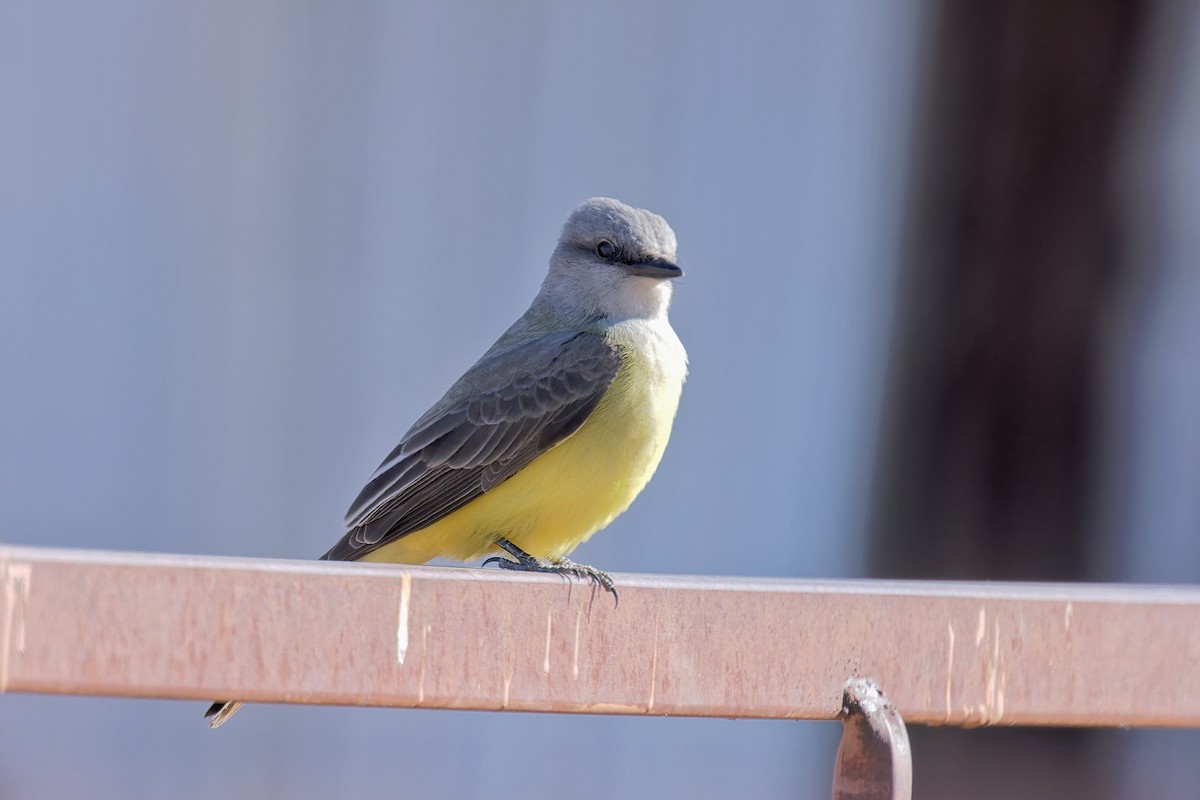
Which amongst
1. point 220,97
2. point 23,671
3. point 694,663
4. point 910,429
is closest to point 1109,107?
point 910,429

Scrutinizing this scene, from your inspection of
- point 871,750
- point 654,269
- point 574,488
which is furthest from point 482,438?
point 871,750

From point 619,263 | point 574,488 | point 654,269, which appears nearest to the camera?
point 574,488

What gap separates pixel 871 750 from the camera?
1.75m

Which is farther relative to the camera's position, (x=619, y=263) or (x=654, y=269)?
(x=619, y=263)

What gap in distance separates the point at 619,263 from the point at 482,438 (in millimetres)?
673

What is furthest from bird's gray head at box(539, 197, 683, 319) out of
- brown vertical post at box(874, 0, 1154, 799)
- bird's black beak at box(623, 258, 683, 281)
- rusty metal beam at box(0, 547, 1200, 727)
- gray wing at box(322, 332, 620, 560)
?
rusty metal beam at box(0, 547, 1200, 727)

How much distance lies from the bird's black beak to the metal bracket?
1.77 meters

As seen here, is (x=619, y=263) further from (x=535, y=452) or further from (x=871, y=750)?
(x=871, y=750)

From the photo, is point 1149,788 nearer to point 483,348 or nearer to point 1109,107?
point 1109,107

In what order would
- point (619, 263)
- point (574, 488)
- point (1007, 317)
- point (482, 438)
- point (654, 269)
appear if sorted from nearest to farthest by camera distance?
point (574, 488) → point (482, 438) → point (654, 269) → point (619, 263) → point (1007, 317)

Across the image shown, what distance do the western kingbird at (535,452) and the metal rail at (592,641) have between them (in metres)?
1.10

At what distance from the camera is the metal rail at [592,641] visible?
4.98ft

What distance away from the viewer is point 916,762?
4.36 metres

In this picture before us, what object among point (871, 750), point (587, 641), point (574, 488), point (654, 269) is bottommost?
point (871, 750)
